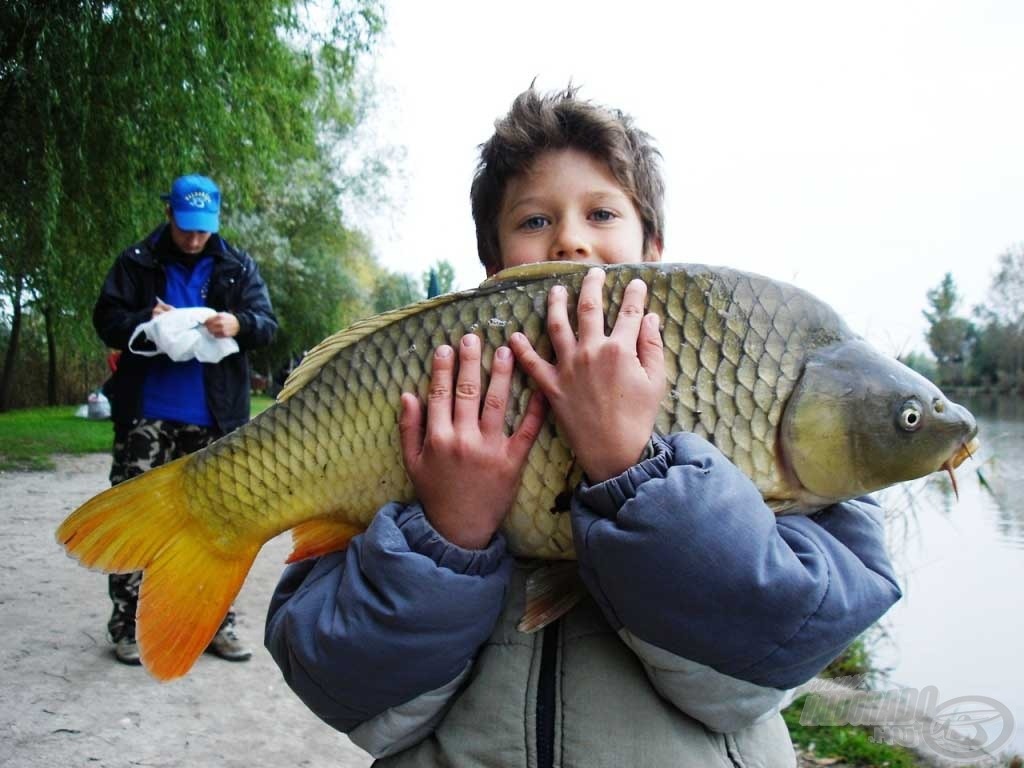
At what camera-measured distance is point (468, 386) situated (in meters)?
0.81

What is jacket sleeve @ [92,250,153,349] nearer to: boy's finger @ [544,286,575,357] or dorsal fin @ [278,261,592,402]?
dorsal fin @ [278,261,592,402]

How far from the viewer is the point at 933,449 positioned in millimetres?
769

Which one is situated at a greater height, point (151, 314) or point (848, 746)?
point (151, 314)

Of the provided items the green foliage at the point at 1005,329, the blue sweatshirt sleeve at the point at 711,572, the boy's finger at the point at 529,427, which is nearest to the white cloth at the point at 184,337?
the boy's finger at the point at 529,427

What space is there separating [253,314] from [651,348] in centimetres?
199

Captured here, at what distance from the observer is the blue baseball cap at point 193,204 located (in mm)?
2406

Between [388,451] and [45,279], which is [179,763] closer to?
[388,451]

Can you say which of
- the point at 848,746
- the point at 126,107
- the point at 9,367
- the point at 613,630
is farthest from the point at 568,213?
the point at 9,367

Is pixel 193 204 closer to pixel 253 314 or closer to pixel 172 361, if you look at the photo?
pixel 253 314

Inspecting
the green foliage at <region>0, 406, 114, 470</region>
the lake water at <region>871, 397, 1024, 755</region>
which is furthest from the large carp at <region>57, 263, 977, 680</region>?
the green foliage at <region>0, 406, 114, 470</region>

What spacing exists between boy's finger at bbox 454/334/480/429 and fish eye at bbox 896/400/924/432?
15.6 inches

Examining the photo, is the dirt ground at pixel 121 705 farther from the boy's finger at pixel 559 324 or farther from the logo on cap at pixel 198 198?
the boy's finger at pixel 559 324

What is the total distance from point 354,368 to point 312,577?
0.24 metres

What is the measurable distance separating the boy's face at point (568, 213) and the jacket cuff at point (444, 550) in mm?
409
